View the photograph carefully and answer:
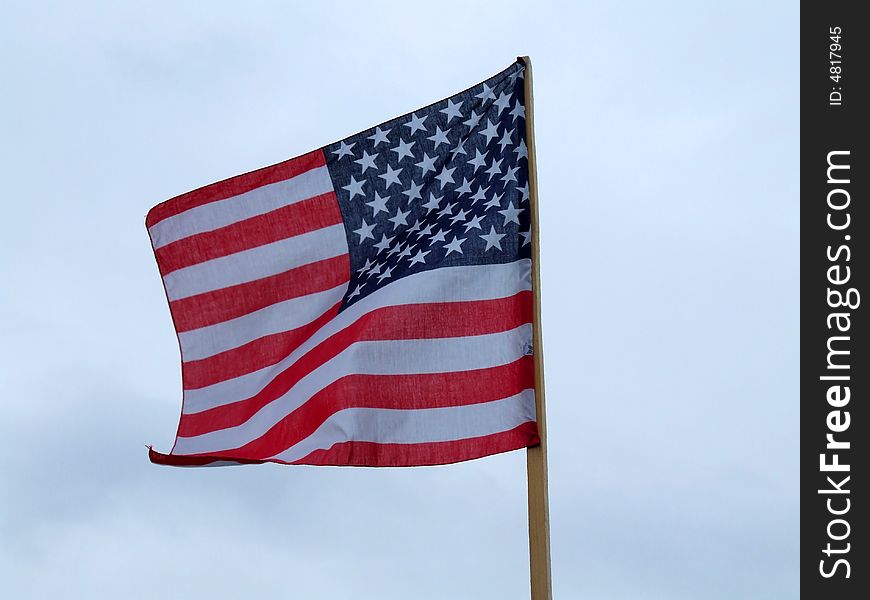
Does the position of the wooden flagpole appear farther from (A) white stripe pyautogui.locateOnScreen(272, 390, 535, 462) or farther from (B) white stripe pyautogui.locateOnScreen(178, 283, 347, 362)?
A: (B) white stripe pyautogui.locateOnScreen(178, 283, 347, 362)

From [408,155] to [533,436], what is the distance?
208 centimetres

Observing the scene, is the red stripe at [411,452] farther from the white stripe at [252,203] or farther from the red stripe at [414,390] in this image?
the white stripe at [252,203]

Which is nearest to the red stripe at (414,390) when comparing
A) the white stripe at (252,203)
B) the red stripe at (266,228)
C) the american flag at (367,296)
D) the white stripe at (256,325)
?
the american flag at (367,296)

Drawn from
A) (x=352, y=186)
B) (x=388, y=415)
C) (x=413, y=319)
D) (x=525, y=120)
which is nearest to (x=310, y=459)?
(x=388, y=415)

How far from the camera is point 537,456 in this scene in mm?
6438

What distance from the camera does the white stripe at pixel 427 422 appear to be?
664 cm

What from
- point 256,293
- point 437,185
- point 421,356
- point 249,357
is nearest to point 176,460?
point 249,357

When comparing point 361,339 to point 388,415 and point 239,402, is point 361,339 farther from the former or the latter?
point 239,402

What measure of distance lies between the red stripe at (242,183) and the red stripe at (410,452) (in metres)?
2.01

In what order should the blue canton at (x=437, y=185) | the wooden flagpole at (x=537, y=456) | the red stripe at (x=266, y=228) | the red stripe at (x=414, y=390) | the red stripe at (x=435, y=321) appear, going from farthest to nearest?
the red stripe at (x=266, y=228), the blue canton at (x=437, y=185), the red stripe at (x=435, y=321), the red stripe at (x=414, y=390), the wooden flagpole at (x=537, y=456)

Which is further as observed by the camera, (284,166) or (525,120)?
(284,166)

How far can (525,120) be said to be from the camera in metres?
7.32

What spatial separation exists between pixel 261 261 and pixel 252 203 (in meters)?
0.38

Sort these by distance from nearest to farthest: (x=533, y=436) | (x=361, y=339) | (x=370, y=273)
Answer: (x=533, y=436)
(x=361, y=339)
(x=370, y=273)
